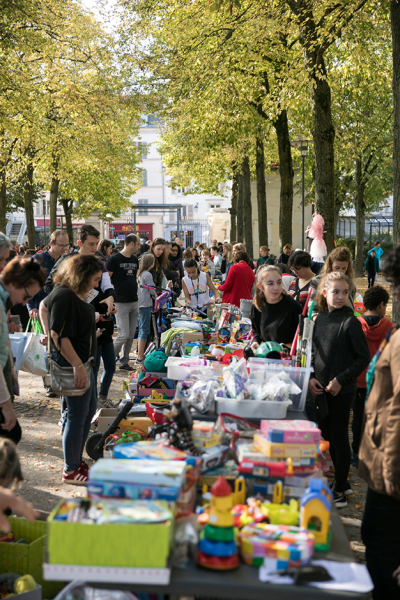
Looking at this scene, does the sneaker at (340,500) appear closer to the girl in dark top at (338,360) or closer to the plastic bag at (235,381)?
the girl in dark top at (338,360)

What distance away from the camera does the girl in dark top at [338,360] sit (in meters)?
4.46

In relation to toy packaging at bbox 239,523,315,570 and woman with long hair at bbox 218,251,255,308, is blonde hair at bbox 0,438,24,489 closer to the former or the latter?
toy packaging at bbox 239,523,315,570

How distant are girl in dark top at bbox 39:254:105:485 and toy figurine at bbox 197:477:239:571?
102 inches

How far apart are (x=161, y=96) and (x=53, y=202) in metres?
10.9

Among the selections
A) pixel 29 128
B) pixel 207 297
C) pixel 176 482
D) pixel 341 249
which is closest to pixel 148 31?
pixel 29 128

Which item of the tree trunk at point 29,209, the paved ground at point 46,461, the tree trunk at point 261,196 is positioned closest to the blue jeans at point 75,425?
the paved ground at point 46,461

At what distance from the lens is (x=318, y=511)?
2234 millimetres

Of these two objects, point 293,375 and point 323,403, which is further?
point 323,403

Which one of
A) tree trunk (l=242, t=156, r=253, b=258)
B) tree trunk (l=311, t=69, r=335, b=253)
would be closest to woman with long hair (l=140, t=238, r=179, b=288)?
tree trunk (l=311, t=69, r=335, b=253)

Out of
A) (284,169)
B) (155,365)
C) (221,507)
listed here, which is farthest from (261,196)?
(221,507)

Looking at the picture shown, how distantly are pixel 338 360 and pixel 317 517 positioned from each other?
7.85 ft

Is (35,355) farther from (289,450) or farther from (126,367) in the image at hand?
(289,450)

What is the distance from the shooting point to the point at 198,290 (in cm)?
966

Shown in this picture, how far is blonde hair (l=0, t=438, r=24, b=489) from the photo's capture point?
8.64 feet
